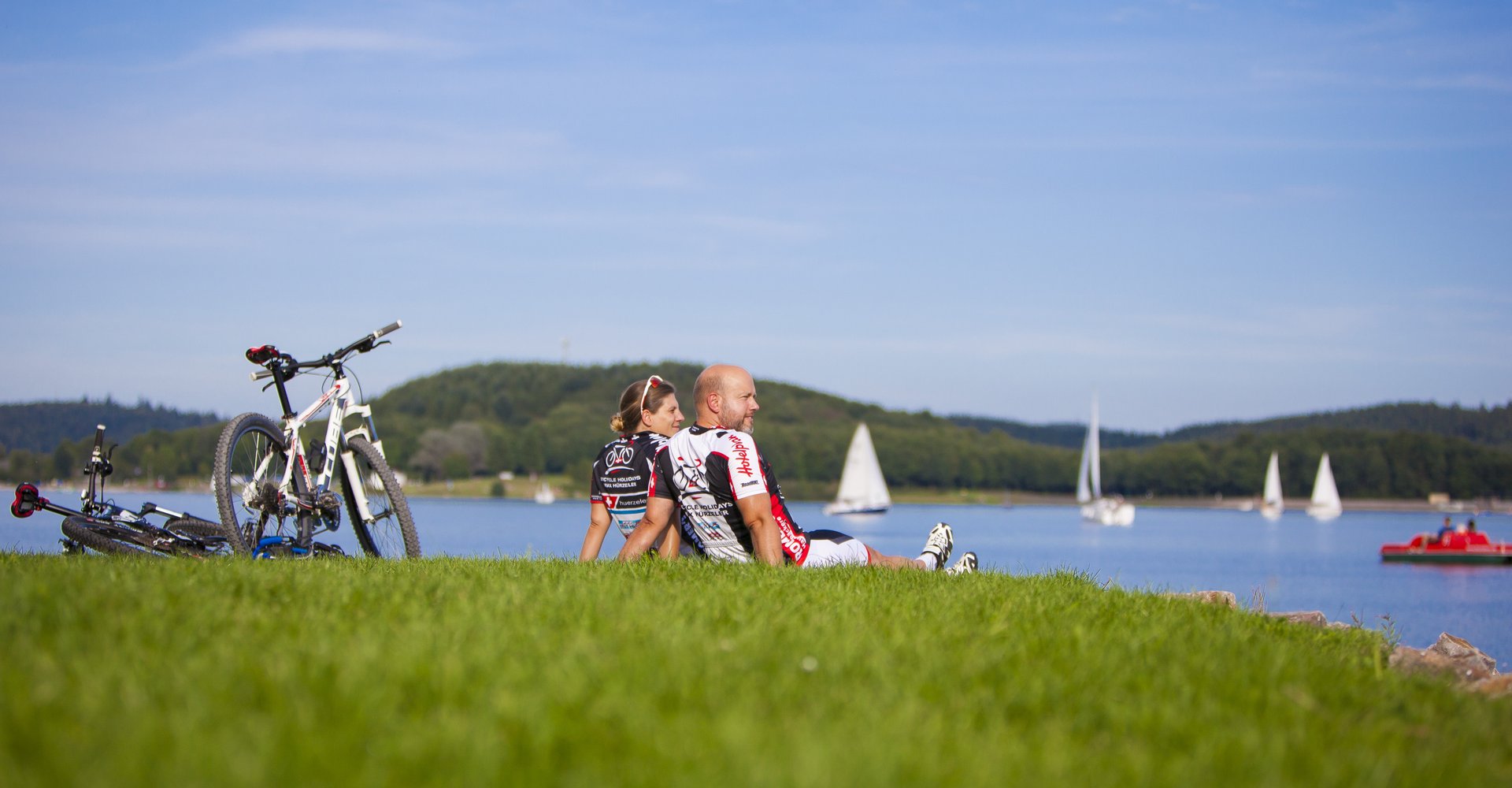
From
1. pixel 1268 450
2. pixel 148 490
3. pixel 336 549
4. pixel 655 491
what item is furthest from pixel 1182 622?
pixel 1268 450

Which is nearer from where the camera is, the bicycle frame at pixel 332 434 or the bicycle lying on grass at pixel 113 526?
the bicycle lying on grass at pixel 113 526

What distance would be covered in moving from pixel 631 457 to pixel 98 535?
3733 mm

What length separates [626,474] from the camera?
9.13 metres

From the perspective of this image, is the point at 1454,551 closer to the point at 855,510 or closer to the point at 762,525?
the point at 855,510

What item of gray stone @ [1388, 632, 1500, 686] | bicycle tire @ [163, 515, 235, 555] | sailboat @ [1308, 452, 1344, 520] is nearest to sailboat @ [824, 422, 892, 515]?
sailboat @ [1308, 452, 1344, 520]

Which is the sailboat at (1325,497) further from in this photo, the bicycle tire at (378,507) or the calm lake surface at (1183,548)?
the bicycle tire at (378,507)

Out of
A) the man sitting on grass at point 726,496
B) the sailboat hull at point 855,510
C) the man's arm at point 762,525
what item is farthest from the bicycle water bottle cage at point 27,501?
the sailboat hull at point 855,510

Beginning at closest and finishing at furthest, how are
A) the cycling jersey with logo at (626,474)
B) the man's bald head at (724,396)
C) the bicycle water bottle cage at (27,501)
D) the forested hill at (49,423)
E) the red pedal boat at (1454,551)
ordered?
the man's bald head at (724,396)
the bicycle water bottle cage at (27,501)
the cycling jersey with logo at (626,474)
the forested hill at (49,423)
the red pedal boat at (1454,551)

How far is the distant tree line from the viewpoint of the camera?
5748 inches

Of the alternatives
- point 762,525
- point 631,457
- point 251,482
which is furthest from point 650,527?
point 251,482

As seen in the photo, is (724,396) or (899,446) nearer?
(724,396)

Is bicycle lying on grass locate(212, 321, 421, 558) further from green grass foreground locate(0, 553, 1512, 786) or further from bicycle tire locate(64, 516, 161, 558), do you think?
green grass foreground locate(0, 553, 1512, 786)

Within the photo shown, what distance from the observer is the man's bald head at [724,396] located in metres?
8.14

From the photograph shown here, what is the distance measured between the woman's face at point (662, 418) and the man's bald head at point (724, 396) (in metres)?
1.07
